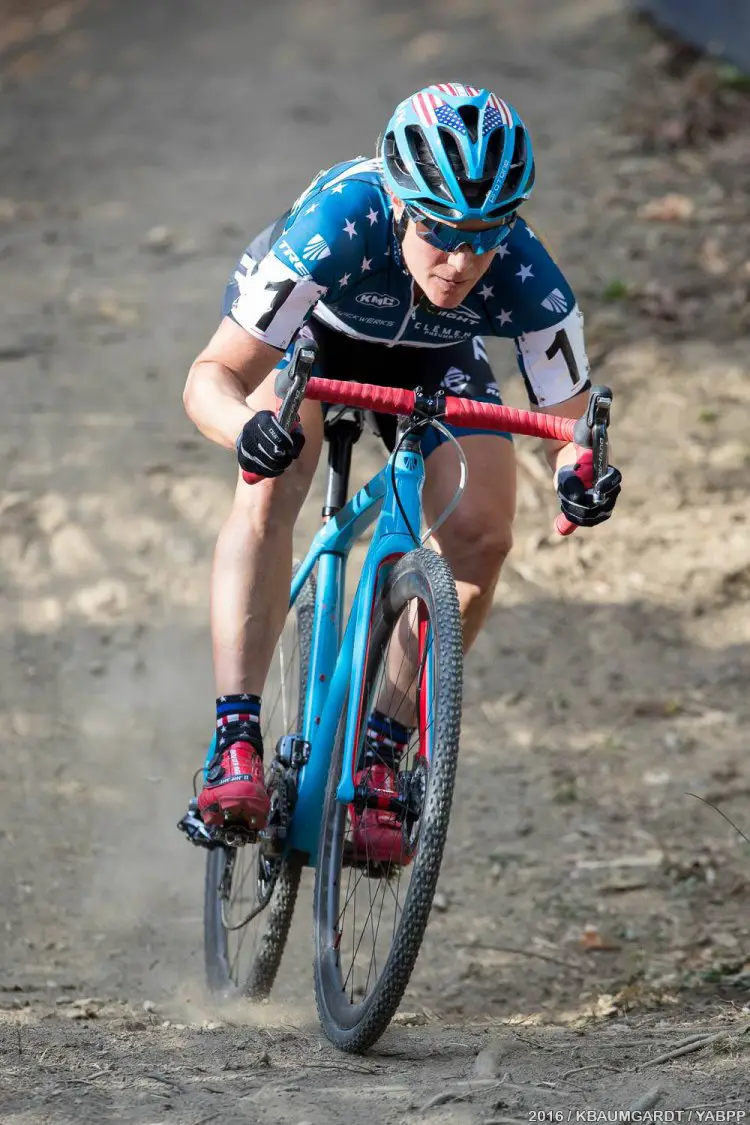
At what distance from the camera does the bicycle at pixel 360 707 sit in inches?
110

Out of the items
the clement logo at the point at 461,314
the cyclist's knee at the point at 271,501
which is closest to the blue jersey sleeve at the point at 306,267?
the clement logo at the point at 461,314

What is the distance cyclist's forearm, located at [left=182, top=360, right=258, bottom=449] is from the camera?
10.2ft

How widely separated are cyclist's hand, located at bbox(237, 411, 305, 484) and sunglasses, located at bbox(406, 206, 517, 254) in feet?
2.05

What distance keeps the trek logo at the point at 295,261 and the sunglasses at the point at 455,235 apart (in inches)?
11.4

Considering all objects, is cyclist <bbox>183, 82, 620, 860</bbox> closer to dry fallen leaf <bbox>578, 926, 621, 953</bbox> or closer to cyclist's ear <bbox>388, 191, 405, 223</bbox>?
cyclist's ear <bbox>388, 191, 405, 223</bbox>

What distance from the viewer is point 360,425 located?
368 centimetres

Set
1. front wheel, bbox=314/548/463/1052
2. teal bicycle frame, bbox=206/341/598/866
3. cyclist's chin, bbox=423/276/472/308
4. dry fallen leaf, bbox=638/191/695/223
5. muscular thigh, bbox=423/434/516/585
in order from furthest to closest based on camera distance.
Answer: dry fallen leaf, bbox=638/191/695/223, muscular thigh, bbox=423/434/516/585, cyclist's chin, bbox=423/276/472/308, teal bicycle frame, bbox=206/341/598/866, front wheel, bbox=314/548/463/1052

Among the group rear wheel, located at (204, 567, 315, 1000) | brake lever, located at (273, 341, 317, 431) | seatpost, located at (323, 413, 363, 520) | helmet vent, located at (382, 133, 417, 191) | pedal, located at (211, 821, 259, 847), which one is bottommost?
rear wheel, located at (204, 567, 315, 1000)

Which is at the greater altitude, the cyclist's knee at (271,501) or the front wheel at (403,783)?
the cyclist's knee at (271,501)

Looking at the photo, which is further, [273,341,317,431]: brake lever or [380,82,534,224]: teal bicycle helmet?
[380,82,534,224]: teal bicycle helmet

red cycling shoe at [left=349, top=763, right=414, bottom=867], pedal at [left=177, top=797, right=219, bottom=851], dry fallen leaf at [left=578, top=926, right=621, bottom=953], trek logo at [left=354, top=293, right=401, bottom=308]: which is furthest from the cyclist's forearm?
dry fallen leaf at [left=578, top=926, right=621, bottom=953]

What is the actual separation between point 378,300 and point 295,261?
273 mm

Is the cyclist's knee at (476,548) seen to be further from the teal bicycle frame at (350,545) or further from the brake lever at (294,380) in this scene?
the brake lever at (294,380)

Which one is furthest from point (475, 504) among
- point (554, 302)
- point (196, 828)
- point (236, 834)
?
point (196, 828)
